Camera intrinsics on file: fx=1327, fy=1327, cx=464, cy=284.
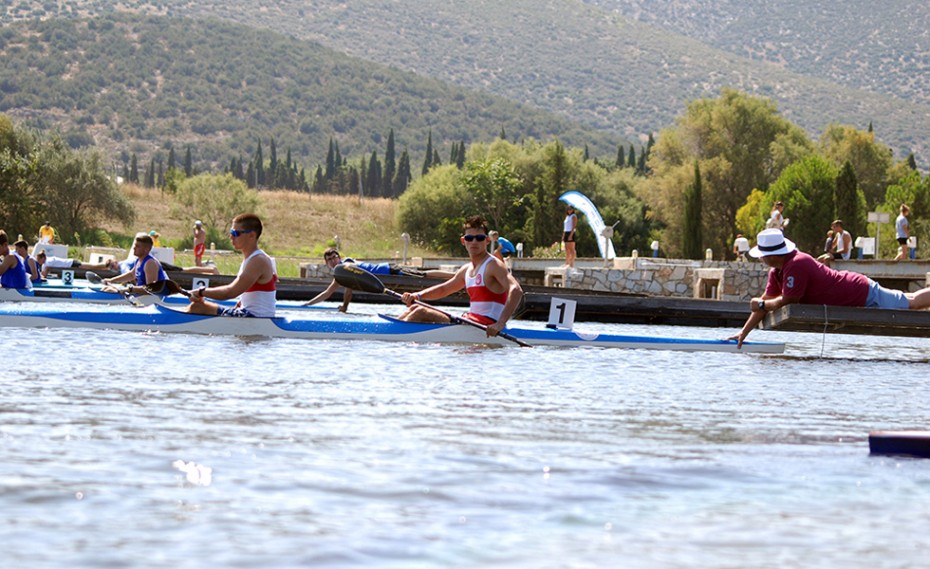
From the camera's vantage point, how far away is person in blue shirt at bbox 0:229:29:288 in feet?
63.3

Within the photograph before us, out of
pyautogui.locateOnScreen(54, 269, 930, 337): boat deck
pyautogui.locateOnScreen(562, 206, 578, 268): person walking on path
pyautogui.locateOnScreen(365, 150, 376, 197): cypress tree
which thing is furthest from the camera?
pyautogui.locateOnScreen(365, 150, 376, 197): cypress tree

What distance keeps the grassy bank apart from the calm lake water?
5586 cm

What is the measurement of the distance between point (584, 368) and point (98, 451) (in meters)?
6.58

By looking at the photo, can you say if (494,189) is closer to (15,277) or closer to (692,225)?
(692,225)

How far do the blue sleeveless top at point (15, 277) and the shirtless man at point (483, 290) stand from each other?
7226mm

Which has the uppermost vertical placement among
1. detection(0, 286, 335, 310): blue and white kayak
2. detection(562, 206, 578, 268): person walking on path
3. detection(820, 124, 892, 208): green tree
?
detection(820, 124, 892, 208): green tree

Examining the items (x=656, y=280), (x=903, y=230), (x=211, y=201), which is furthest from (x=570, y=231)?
(x=211, y=201)

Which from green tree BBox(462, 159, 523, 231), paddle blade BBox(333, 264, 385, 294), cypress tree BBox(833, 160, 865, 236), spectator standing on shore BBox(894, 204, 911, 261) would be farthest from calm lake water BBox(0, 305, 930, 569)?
green tree BBox(462, 159, 523, 231)

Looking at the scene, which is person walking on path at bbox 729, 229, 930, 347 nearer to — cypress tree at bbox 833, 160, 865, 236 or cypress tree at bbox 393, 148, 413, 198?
cypress tree at bbox 833, 160, 865, 236

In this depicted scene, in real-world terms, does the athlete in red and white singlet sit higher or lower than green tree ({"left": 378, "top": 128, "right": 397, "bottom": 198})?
lower

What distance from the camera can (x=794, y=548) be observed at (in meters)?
5.15

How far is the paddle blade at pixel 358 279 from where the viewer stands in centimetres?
1590

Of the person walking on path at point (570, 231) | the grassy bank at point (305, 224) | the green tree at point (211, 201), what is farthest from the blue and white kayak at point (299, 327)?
the green tree at point (211, 201)

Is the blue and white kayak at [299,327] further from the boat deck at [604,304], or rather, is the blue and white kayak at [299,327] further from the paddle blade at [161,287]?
the boat deck at [604,304]
